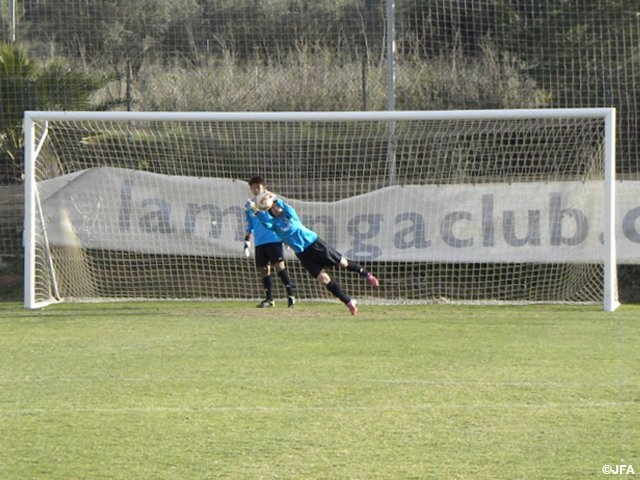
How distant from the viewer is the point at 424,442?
592cm

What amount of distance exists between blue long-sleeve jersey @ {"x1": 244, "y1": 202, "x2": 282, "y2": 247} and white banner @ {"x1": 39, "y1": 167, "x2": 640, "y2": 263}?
3.65 ft

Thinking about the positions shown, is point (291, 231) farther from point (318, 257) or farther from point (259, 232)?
point (259, 232)

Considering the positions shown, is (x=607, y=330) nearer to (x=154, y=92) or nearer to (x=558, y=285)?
(x=558, y=285)

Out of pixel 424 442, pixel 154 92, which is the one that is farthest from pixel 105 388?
pixel 154 92

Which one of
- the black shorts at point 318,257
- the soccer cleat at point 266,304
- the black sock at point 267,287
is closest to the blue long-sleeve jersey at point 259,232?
the black sock at point 267,287

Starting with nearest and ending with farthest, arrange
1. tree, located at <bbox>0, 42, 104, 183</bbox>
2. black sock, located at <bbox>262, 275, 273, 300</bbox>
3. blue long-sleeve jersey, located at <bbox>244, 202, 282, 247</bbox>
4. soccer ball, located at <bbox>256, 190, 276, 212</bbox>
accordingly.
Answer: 1. soccer ball, located at <bbox>256, 190, 276, 212</bbox>
2. blue long-sleeve jersey, located at <bbox>244, 202, 282, 247</bbox>
3. black sock, located at <bbox>262, 275, 273, 300</bbox>
4. tree, located at <bbox>0, 42, 104, 183</bbox>

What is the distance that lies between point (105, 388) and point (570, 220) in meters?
7.39

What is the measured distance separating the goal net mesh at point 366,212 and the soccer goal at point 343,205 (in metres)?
0.02

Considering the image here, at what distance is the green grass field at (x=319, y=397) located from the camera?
5.52m

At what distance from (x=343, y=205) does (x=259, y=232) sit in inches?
59.7

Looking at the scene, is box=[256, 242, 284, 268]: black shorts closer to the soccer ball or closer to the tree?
the soccer ball

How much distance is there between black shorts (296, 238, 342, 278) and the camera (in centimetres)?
1136

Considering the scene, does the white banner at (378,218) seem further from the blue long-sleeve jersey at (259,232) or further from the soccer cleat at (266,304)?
the soccer cleat at (266,304)

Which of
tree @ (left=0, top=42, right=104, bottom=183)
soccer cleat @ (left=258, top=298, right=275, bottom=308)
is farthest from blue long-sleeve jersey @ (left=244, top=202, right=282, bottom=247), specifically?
tree @ (left=0, top=42, right=104, bottom=183)
